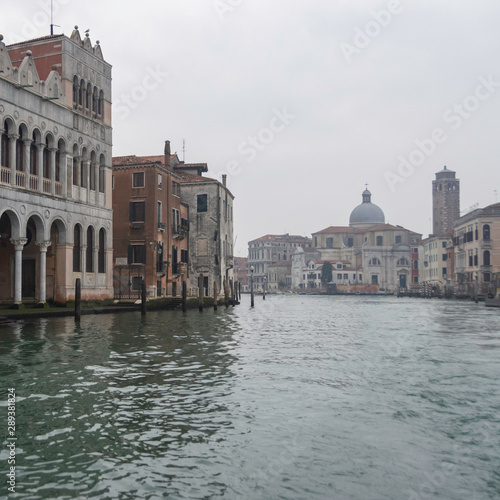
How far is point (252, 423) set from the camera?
7.68m

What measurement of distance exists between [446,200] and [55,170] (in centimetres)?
10329

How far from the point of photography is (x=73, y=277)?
30078 millimetres

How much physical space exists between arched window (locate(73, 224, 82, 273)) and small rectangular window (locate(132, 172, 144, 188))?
26.0ft

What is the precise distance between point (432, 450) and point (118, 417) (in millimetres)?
3660

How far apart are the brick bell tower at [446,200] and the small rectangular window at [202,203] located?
271 ft

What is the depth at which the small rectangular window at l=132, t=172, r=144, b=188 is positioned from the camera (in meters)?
38.2

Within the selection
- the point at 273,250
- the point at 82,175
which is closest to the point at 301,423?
the point at 82,175

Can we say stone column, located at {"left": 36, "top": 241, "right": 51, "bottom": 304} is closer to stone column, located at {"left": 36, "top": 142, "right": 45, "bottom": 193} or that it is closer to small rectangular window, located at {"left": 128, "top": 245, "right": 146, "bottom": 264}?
stone column, located at {"left": 36, "top": 142, "right": 45, "bottom": 193}

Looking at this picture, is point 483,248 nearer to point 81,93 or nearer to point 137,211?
point 137,211

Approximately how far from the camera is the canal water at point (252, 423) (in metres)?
5.60

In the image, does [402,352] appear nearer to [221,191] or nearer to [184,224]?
[184,224]

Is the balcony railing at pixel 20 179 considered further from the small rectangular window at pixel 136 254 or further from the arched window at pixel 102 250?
the small rectangular window at pixel 136 254

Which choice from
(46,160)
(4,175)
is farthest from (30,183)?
(46,160)

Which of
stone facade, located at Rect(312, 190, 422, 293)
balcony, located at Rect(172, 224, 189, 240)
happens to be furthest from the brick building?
stone facade, located at Rect(312, 190, 422, 293)
